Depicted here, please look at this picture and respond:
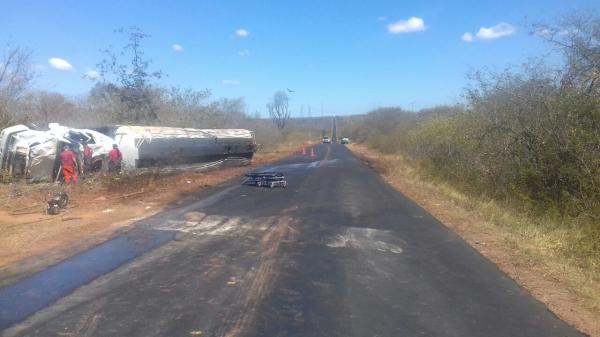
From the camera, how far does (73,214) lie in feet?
37.9

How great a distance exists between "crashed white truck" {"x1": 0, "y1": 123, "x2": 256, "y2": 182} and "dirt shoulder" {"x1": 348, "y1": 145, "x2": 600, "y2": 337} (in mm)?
11417

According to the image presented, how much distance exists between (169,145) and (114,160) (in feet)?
11.5

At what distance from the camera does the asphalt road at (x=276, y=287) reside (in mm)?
5078

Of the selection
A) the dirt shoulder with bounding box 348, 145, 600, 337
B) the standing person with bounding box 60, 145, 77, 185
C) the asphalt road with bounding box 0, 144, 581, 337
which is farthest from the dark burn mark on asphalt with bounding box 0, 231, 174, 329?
the standing person with bounding box 60, 145, 77, 185

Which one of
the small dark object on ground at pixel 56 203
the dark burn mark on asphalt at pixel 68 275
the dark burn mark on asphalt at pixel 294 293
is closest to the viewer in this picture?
the dark burn mark on asphalt at pixel 294 293

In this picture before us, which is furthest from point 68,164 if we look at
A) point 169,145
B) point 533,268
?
point 533,268

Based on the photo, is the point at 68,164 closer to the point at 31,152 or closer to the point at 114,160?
the point at 31,152

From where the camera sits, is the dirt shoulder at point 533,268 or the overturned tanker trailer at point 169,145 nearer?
the dirt shoulder at point 533,268

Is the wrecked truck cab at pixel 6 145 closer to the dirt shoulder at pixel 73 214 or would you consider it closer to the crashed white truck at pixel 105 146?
the crashed white truck at pixel 105 146

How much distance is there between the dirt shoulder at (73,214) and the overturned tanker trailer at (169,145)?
1.26 m

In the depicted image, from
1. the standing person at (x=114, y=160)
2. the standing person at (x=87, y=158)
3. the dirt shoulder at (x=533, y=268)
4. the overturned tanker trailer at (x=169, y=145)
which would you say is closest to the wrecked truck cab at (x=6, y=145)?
the standing person at (x=87, y=158)

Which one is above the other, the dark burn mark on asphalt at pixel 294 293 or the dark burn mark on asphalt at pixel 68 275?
the dark burn mark on asphalt at pixel 68 275

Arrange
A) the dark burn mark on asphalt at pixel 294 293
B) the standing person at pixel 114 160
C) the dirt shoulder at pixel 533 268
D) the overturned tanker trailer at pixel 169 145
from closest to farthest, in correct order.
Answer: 1. the dark burn mark on asphalt at pixel 294 293
2. the dirt shoulder at pixel 533 268
3. the standing person at pixel 114 160
4. the overturned tanker trailer at pixel 169 145

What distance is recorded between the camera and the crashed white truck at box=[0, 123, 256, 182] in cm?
1588
